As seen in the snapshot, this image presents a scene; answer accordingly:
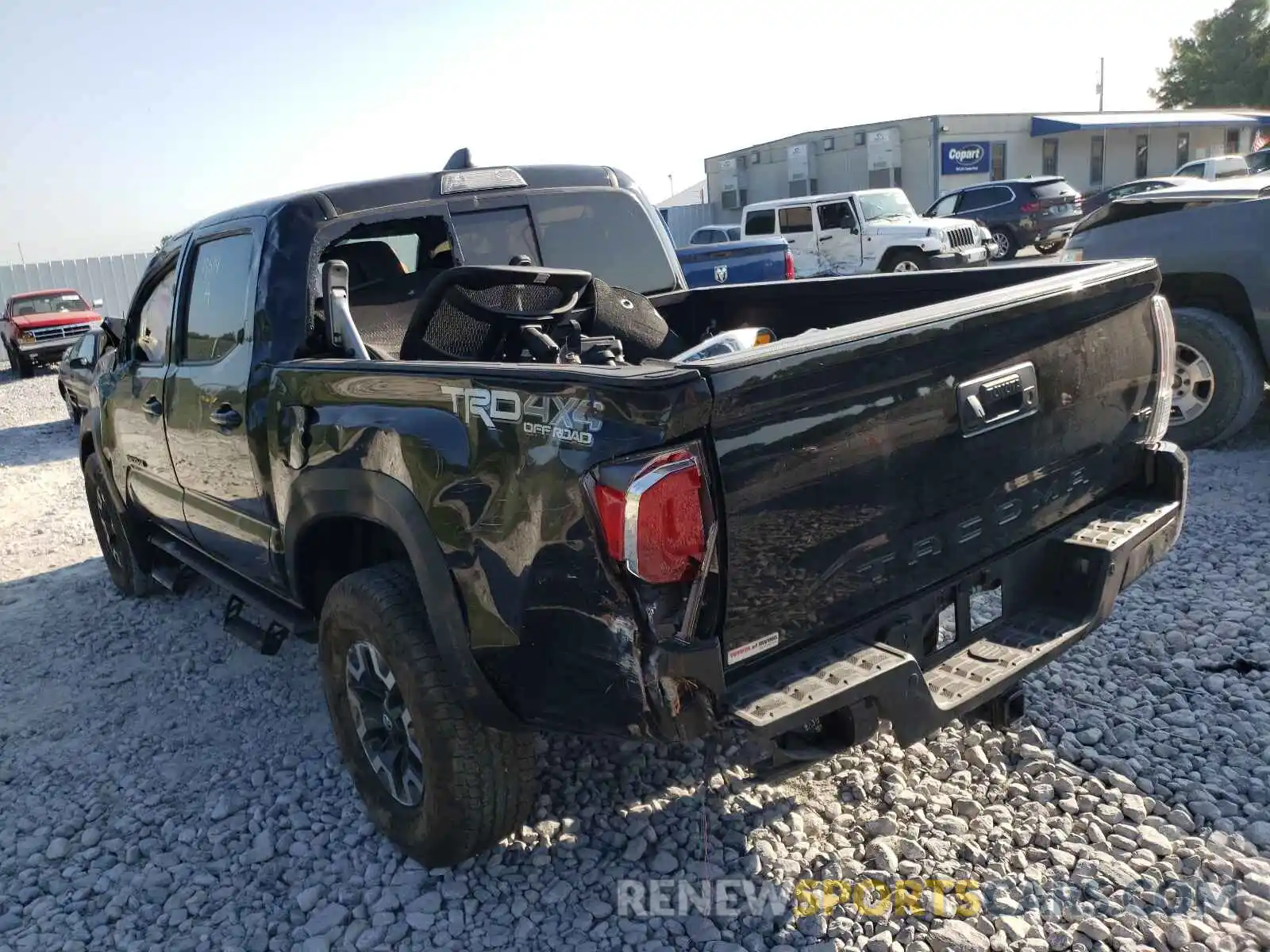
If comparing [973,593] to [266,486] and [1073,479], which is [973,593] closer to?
[1073,479]

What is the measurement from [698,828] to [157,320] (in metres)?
3.45

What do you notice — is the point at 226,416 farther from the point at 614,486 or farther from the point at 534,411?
the point at 614,486

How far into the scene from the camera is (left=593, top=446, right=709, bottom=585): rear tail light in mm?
1979

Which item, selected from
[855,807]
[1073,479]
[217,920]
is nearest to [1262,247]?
[1073,479]

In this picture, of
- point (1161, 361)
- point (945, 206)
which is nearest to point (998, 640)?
point (1161, 361)

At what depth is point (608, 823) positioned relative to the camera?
9.84 ft

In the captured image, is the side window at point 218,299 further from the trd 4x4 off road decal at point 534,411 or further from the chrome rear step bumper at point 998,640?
the chrome rear step bumper at point 998,640

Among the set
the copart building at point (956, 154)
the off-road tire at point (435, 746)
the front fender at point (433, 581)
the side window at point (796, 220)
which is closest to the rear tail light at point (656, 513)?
the front fender at point (433, 581)

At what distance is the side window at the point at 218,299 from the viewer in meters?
3.60

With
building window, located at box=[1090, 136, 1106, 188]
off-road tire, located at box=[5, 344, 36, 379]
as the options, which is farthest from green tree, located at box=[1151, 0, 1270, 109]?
off-road tire, located at box=[5, 344, 36, 379]

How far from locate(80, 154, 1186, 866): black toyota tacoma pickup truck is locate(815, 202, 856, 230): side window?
577 inches

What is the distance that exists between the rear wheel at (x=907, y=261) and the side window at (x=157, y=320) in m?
14.7

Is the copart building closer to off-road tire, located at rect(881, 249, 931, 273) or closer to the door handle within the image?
off-road tire, located at rect(881, 249, 931, 273)

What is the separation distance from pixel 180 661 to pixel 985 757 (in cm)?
373
